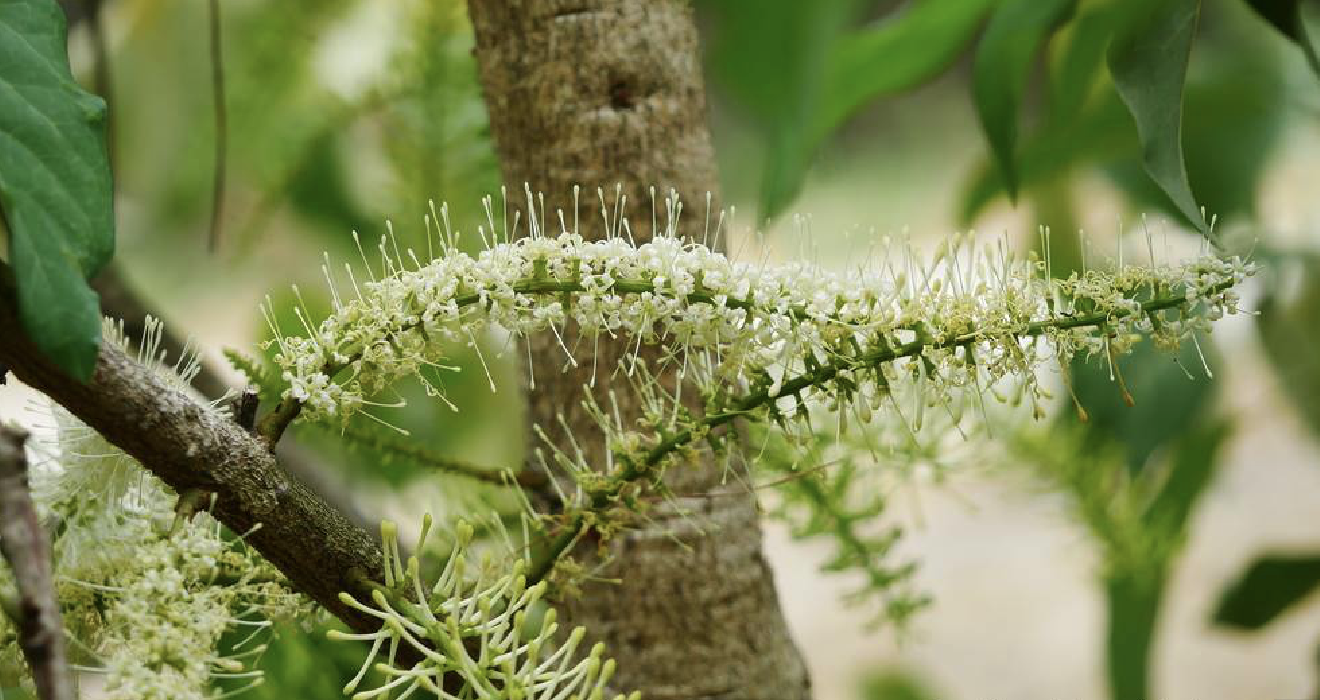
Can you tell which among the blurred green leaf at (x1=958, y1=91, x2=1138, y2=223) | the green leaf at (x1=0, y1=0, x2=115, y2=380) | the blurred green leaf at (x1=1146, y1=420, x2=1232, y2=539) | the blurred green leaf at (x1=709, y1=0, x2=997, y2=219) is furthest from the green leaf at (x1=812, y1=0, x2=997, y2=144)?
the green leaf at (x1=0, y1=0, x2=115, y2=380)

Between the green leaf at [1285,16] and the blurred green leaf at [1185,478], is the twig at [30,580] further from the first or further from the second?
the blurred green leaf at [1185,478]

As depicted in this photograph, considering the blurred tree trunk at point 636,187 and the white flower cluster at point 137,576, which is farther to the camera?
the blurred tree trunk at point 636,187

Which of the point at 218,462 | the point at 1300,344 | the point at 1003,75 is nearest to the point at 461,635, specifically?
the point at 218,462

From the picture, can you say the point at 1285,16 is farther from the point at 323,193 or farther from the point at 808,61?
the point at 323,193

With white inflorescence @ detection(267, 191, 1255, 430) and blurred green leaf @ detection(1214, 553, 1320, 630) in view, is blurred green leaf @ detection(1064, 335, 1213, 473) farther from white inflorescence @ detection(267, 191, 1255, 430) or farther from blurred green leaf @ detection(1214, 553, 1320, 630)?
white inflorescence @ detection(267, 191, 1255, 430)

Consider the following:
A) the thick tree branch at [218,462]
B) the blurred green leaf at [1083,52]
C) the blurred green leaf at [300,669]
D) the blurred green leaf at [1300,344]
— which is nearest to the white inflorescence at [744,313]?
the thick tree branch at [218,462]

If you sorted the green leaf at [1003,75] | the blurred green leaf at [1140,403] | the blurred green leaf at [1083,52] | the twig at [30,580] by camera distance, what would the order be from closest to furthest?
the twig at [30,580] → the green leaf at [1003,75] → the blurred green leaf at [1083,52] → the blurred green leaf at [1140,403]
